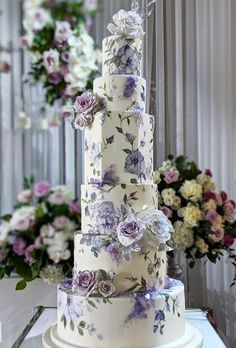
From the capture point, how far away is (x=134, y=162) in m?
1.39

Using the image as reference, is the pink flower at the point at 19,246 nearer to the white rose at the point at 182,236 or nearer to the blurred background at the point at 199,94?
the white rose at the point at 182,236

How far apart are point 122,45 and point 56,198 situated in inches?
19.9

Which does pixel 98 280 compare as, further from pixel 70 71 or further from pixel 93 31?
pixel 93 31

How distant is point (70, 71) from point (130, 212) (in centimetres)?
42

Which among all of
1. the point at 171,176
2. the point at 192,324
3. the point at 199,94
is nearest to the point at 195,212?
the point at 171,176

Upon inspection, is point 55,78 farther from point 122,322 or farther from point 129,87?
point 122,322

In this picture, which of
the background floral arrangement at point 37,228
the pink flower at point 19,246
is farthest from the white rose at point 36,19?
the pink flower at point 19,246

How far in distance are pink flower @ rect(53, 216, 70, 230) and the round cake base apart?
13.1 inches

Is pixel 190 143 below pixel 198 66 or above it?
below

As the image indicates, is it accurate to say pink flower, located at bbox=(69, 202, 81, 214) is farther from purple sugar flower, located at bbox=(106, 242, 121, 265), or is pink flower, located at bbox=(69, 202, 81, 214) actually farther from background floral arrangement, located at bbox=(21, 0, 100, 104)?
background floral arrangement, located at bbox=(21, 0, 100, 104)

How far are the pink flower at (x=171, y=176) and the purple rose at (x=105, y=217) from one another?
45cm

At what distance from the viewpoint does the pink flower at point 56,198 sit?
1.19 meters

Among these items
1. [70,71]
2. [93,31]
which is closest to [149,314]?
[70,71]

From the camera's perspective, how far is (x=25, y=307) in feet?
5.69
